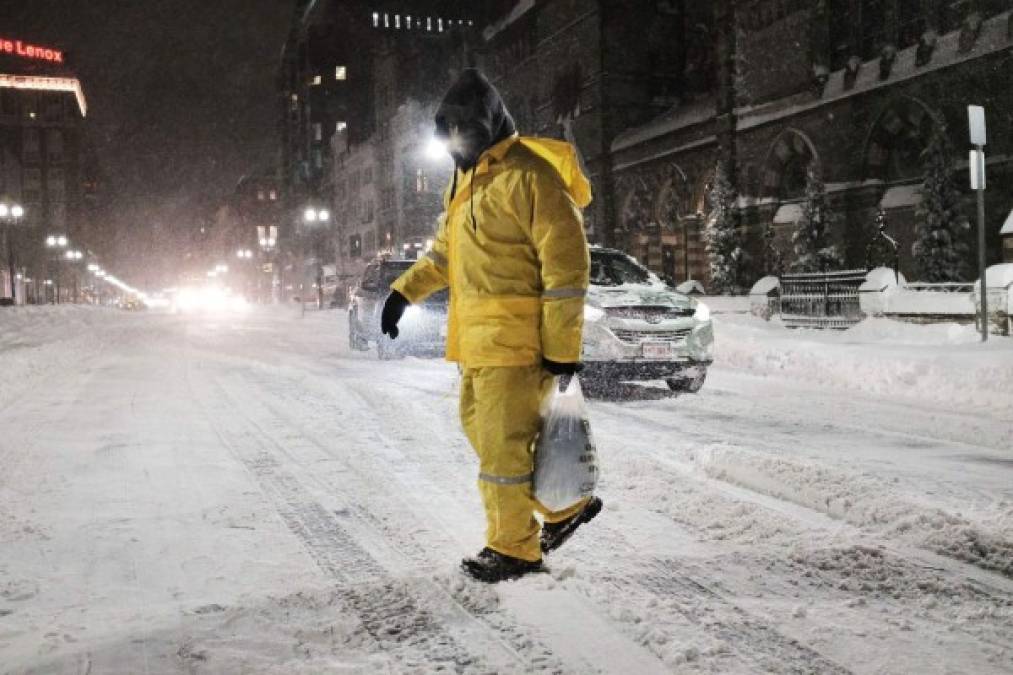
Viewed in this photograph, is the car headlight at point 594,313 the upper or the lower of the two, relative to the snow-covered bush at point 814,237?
lower

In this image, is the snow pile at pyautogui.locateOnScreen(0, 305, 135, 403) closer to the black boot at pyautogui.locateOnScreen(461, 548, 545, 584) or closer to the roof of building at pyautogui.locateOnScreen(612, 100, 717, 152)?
the black boot at pyautogui.locateOnScreen(461, 548, 545, 584)

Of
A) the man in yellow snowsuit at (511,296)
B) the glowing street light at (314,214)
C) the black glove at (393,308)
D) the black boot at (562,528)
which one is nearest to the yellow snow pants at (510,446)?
the man in yellow snowsuit at (511,296)

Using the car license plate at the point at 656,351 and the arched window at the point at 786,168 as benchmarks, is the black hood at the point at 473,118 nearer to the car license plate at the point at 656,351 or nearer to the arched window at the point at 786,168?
the car license plate at the point at 656,351

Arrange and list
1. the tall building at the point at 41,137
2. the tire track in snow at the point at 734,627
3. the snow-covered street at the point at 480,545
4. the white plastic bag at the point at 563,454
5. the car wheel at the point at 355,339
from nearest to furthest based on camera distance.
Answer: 1. the tire track in snow at the point at 734,627
2. the snow-covered street at the point at 480,545
3. the white plastic bag at the point at 563,454
4. the car wheel at the point at 355,339
5. the tall building at the point at 41,137

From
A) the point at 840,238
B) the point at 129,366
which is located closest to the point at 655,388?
the point at 129,366

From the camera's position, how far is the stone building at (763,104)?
25.2 meters

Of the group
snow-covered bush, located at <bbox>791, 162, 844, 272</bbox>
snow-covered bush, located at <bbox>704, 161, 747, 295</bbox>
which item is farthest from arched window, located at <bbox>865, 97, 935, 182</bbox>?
snow-covered bush, located at <bbox>704, 161, 747, 295</bbox>

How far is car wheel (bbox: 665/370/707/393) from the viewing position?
412 inches

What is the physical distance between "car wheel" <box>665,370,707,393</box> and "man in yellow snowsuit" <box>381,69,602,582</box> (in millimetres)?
6886

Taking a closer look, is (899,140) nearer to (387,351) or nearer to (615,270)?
(387,351)

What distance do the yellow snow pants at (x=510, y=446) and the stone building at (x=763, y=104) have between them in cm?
1858

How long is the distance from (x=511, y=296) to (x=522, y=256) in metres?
0.18

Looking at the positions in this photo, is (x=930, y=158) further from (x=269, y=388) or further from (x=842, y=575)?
(x=842, y=575)

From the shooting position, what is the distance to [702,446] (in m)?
6.77
